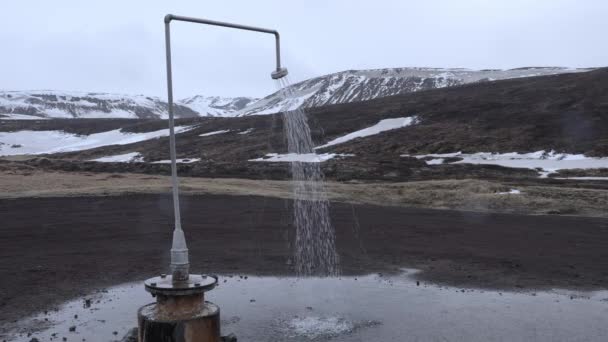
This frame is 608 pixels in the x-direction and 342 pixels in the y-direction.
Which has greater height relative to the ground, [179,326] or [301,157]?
[179,326]

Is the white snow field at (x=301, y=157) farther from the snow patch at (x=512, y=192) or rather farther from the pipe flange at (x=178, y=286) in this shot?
the pipe flange at (x=178, y=286)

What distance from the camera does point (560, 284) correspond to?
14141 mm

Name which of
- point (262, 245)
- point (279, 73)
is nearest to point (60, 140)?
point (262, 245)

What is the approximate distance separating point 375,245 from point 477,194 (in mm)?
14745

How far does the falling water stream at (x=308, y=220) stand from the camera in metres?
10.9

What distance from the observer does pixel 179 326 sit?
7133mm

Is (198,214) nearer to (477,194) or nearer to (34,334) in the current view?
(477,194)

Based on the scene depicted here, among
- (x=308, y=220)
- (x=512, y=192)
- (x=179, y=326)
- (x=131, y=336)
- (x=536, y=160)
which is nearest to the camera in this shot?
(x=179, y=326)

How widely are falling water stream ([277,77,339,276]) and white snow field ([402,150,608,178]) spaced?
18.0m

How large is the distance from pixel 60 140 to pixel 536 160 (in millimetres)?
89104

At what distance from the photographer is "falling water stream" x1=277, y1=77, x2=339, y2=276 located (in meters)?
10.9

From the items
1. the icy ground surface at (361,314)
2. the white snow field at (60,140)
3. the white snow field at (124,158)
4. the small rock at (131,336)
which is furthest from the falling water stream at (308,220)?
the white snow field at (60,140)

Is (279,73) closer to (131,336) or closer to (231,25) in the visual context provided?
(231,25)

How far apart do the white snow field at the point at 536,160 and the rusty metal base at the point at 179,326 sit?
41844mm
